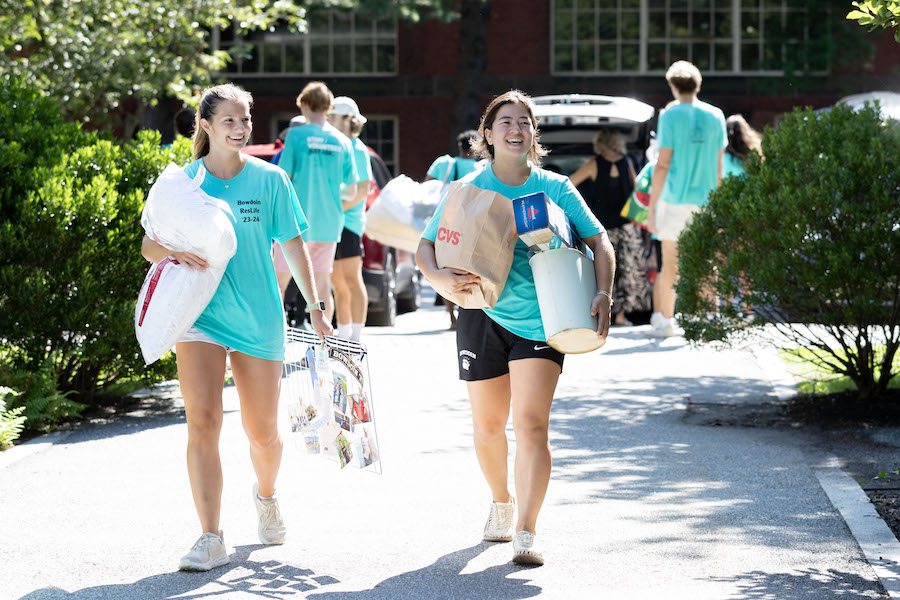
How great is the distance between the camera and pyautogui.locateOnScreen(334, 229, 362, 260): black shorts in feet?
35.5

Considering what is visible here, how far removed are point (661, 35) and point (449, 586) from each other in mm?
29422

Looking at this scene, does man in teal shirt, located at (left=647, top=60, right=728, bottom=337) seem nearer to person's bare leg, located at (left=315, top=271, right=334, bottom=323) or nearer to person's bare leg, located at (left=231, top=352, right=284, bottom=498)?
person's bare leg, located at (left=315, top=271, right=334, bottom=323)

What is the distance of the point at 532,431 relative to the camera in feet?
18.1

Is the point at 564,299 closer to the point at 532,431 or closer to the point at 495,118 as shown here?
the point at 532,431

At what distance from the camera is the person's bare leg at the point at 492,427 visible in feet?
18.9

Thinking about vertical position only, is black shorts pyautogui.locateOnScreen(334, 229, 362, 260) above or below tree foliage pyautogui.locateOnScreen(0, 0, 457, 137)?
below

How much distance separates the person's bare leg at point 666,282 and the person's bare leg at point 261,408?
6.89m

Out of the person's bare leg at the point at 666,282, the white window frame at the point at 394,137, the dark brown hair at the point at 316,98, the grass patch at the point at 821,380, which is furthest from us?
the white window frame at the point at 394,137

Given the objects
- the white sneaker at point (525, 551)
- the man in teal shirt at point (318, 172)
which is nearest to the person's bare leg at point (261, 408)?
the white sneaker at point (525, 551)

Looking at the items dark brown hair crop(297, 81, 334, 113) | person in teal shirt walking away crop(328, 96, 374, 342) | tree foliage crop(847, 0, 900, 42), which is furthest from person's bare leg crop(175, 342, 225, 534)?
person in teal shirt walking away crop(328, 96, 374, 342)

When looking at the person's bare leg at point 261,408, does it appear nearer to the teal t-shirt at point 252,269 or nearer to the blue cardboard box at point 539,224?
the teal t-shirt at point 252,269

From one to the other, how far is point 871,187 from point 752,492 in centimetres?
227

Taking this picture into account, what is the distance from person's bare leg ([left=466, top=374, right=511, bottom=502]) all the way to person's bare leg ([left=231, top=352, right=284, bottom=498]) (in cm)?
79

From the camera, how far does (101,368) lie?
889 cm
